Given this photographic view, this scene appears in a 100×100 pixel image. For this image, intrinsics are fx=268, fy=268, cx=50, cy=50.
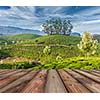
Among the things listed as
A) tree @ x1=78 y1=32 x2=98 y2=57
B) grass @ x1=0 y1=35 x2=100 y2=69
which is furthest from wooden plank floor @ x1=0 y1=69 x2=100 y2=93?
tree @ x1=78 y1=32 x2=98 y2=57

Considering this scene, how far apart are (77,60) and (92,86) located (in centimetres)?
120

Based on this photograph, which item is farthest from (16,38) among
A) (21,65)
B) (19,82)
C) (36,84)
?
(36,84)

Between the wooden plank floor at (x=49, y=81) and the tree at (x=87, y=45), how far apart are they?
36 centimetres

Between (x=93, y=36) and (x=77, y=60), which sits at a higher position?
(x=93, y=36)

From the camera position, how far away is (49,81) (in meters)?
3.59

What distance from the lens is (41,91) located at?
3.11 m

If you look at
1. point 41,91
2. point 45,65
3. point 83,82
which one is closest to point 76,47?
point 45,65

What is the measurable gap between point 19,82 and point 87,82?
0.90 meters

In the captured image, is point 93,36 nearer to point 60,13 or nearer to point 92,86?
point 60,13

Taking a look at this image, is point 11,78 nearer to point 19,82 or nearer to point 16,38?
point 19,82

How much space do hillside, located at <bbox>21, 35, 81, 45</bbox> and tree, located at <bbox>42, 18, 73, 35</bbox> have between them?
0.09 m

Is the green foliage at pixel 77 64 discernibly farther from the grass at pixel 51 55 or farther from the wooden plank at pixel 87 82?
the wooden plank at pixel 87 82

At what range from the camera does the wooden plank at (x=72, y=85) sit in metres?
3.14
